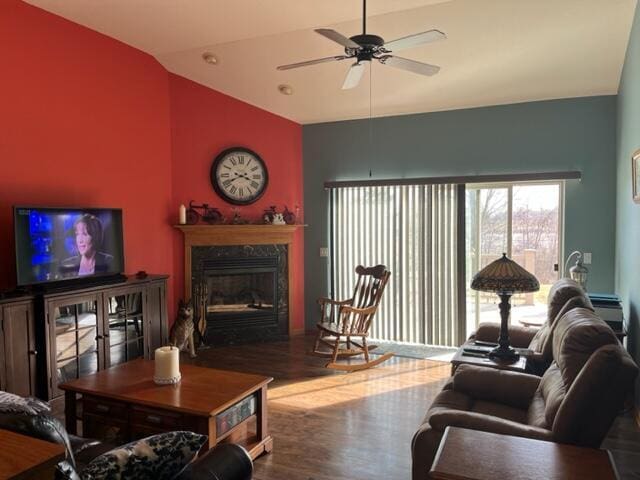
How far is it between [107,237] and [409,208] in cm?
331

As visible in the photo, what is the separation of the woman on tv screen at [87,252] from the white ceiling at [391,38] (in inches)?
69.5

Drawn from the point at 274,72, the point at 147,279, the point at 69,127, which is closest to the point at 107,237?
the point at 147,279

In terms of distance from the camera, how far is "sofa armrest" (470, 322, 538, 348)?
12.2ft

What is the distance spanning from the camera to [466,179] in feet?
17.3

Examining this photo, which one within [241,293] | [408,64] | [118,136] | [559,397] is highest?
[408,64]

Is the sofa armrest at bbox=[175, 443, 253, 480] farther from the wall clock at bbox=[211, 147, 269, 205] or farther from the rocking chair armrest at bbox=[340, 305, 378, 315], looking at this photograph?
the wall clock at bbox=[211, 147, 269, 205]

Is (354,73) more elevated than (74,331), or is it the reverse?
(354,73)

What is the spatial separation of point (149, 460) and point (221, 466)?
322 mm

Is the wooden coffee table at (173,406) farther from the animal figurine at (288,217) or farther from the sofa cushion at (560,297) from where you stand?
the animal figurine at (288,217)

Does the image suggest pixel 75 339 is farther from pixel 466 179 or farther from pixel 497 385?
pixel 466 179

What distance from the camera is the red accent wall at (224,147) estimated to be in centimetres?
533

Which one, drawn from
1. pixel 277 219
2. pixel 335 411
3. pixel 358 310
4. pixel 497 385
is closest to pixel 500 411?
pixel 497 385

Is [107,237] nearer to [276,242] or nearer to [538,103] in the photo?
[276,242]

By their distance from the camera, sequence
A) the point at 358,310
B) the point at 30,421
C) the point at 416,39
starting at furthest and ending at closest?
the point at 358,310 → the point at 416,39 → the point at 30,421
